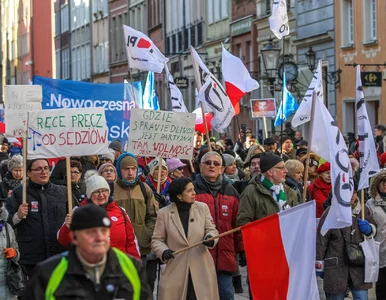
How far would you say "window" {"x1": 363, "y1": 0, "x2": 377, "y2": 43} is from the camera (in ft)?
107

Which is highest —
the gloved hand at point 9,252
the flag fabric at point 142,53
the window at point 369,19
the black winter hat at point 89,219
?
the window at point 369,19

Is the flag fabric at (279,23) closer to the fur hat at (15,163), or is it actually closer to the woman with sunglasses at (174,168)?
the woman with sunglasses at (174,168)

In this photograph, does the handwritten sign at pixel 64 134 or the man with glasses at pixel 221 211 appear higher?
the handwritten sign at pixel 64 134

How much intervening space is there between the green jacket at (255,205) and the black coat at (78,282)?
4.34m

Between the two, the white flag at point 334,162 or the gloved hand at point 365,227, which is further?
the gloved hand at point 365,227

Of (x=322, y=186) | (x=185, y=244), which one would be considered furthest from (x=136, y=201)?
(x=322, y=186)

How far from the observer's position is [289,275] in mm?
9688

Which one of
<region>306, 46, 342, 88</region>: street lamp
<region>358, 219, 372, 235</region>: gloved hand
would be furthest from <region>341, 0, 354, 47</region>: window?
<region>358, 219, 372, 235</region>: gloved hand

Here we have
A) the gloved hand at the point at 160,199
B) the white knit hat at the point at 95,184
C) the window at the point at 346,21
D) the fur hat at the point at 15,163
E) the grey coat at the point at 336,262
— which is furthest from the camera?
the window at the point at 346,21

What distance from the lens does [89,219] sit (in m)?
5.98

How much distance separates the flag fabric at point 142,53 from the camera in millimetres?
17422

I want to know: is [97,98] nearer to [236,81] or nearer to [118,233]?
[236,81]

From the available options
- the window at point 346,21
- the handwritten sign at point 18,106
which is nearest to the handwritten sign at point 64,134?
the handwritten sign at point 18,106

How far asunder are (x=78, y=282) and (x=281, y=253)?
3.88 meters
